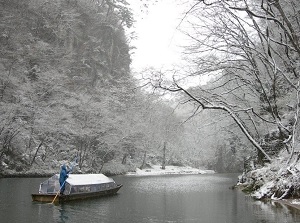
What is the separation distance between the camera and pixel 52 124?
37594 millimetres

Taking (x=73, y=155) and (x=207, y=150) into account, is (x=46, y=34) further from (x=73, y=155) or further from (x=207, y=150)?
(x=207, y=150)

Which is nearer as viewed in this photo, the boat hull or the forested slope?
the boat hull

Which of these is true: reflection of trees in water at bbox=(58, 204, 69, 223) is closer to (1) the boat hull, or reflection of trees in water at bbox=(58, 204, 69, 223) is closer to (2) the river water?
(2) the river water

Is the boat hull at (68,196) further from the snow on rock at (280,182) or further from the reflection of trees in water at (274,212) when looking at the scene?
the reflection of trees in water at (274,212)

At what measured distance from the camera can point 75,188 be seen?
20.0 m

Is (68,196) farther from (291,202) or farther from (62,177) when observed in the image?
(291,202)

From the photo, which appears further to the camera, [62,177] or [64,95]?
[64,95]

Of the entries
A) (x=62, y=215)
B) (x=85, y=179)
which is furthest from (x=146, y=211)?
(x=85, y=179)

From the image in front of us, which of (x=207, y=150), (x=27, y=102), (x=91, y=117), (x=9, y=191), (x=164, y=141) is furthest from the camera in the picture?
(x=207, y=150)

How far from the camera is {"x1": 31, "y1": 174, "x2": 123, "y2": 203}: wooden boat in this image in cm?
1844

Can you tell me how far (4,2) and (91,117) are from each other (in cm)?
1748

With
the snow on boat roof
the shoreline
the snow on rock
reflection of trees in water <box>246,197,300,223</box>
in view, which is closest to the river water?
reflection of trees in water <box>246,197,300,223</box>

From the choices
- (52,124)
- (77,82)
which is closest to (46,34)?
(77,82)

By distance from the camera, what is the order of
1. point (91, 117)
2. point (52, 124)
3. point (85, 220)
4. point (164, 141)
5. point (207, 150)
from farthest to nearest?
1. point (207, 150)
2. point (164, 141)
3. point (91, 117)
4. point (52, 124)
5. point (85, 220)
